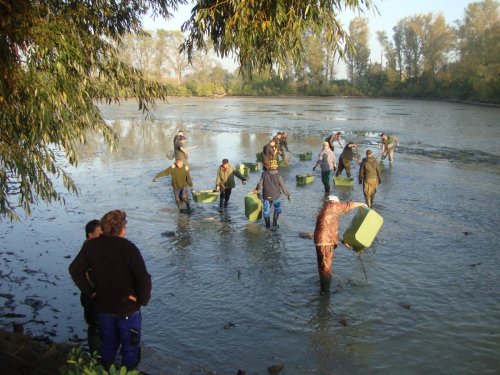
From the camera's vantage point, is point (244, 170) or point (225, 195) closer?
point (225, 195)

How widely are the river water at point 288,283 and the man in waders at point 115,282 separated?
3.14ft

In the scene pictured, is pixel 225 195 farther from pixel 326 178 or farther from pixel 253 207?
pixel 326 178

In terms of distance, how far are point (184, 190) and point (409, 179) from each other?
881cm

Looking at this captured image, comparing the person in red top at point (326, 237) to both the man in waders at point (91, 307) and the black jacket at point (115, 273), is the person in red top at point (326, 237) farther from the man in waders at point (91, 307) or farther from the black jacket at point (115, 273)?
the black jacket at point (115, 273)

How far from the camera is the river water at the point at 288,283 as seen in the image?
588 cm

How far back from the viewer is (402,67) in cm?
10562

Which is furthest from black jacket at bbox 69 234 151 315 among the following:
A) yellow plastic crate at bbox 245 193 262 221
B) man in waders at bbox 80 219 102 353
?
yellow plastic crate at bbox 245 193 262 221

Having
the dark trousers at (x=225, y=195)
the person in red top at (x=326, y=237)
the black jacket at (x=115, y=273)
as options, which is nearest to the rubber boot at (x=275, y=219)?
the dark trousers at (x=225, y=195)

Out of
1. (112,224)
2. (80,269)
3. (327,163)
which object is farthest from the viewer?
(327,163)

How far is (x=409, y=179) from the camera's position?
16.8m

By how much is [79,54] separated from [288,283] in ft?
15.7

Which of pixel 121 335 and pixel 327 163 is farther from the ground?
pixel 327 163

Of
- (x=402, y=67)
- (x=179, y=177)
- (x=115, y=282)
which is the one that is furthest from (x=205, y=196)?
(x=402, y=67)

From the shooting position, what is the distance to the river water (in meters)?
5.88
